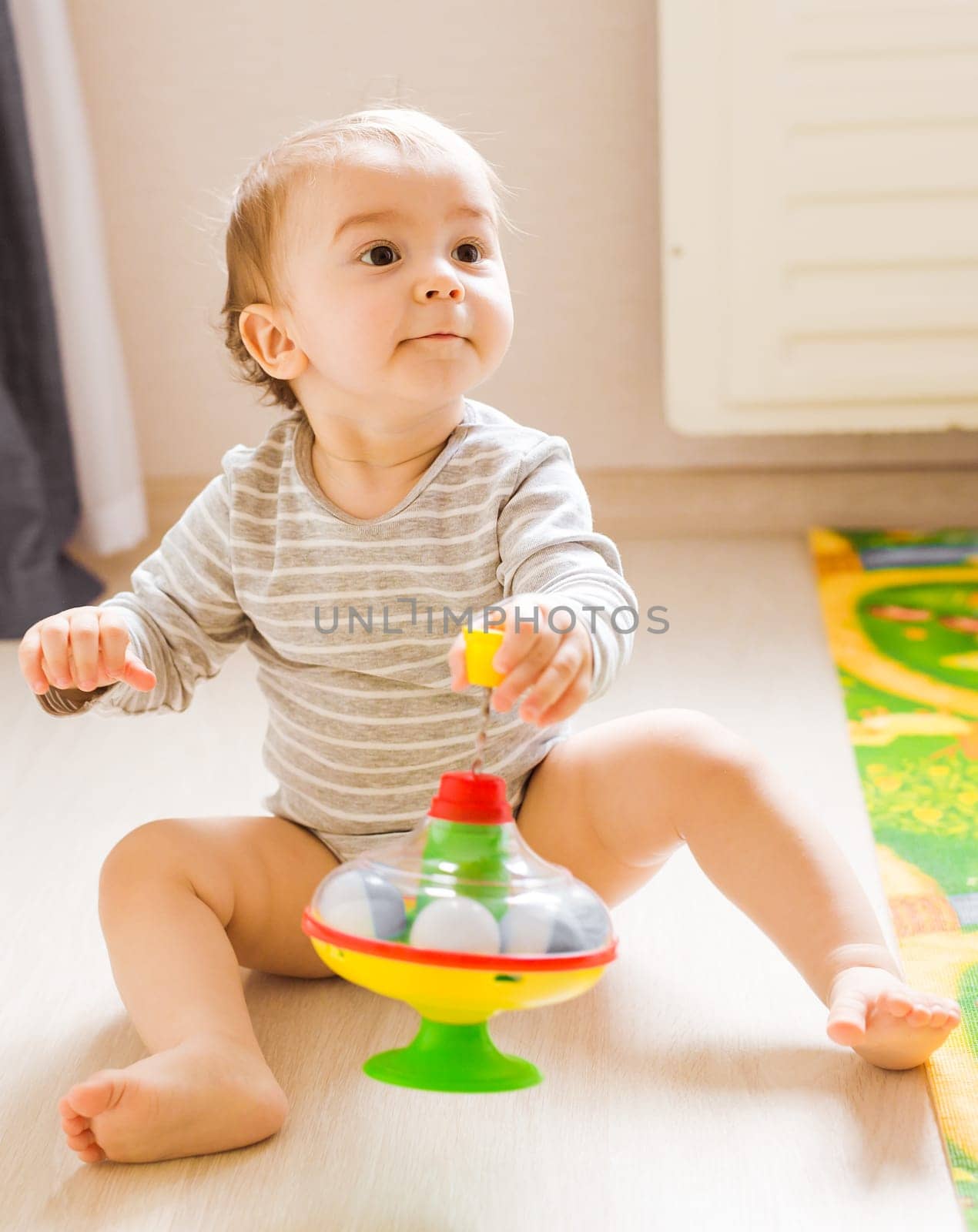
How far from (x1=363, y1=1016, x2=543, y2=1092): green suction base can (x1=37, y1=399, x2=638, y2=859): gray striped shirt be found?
0.22 meters

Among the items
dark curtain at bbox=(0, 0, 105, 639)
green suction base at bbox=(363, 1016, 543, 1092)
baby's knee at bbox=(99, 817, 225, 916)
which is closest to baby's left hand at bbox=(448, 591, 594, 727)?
green suction base at bbox=(363, 1016, 543, 1092)

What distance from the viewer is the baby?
740mm

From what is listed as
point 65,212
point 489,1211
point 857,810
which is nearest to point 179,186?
point 65,212

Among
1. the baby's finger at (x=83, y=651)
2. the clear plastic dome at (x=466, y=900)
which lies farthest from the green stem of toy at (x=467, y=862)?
the baby's finger at (x=83, y=651)

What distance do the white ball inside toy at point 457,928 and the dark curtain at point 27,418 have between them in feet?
2.98

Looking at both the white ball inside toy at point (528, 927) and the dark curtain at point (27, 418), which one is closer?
the white ball inside toy at point (528, 927)

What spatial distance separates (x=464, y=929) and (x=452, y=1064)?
0.23ft

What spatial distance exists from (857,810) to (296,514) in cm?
44

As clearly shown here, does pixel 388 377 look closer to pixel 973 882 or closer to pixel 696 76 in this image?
pixel 973 882

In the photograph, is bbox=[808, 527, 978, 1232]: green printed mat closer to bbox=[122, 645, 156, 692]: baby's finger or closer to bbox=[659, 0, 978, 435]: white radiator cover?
bbox=[659, 0, 978, 435]: white radiator cover

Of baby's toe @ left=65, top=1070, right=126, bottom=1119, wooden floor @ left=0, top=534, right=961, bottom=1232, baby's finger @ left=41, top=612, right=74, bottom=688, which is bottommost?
wooden floor @ left=0, top=534, right=961, bottom=1232

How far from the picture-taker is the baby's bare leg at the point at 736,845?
0.69 m

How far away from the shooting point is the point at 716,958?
0.84m

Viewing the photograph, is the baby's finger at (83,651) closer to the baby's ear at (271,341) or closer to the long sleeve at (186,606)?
the long sleeve at (186,606)
